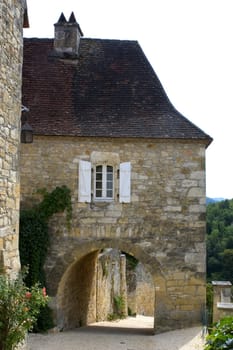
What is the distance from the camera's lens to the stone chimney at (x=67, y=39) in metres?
16.7

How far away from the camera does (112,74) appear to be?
16453 millimetres

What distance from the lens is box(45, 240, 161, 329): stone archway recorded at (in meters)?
14.7

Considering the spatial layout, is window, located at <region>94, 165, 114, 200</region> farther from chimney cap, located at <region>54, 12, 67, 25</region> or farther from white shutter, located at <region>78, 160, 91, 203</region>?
chimney cap, located at <region>54, 12, 67, 25</region>

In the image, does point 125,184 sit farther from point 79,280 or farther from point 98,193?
point 79,280

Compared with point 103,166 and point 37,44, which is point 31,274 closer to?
point 103,166

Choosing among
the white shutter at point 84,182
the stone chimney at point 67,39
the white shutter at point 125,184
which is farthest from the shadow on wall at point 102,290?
the stone chimney at point 67,39

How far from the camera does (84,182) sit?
14797 millimetres

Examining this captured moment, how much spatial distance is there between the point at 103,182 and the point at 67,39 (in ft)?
15.5

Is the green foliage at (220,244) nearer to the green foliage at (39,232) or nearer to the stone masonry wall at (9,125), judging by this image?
the green foliage at (39,232)

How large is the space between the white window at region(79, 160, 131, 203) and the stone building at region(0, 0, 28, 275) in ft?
21.8

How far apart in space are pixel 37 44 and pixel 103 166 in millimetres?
4786

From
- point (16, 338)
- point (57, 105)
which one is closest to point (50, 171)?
point (57, 105)

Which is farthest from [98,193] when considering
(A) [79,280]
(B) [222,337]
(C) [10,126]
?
(B) [222,337]

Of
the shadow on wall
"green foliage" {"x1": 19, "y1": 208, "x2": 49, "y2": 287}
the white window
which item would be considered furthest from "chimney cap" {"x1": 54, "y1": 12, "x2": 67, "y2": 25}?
the shadow on wall
